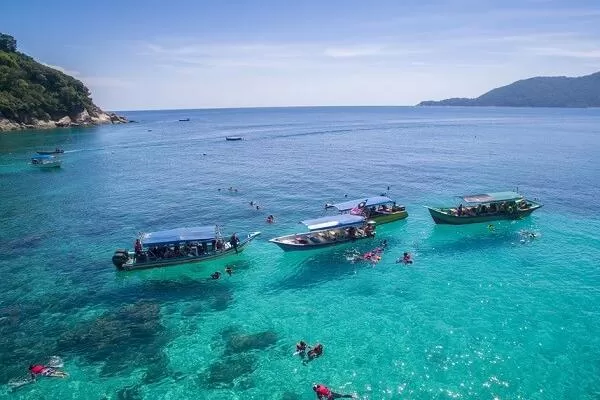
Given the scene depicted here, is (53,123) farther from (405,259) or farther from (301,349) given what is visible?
(301,349)

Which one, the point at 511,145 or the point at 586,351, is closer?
the point at 586,351

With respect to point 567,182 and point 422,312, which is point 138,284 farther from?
point 567,182

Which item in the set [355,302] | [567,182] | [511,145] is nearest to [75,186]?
[355,302]

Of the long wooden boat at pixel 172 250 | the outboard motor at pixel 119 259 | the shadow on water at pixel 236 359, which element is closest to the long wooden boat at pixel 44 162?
the long wooden boat at pixel 172 250

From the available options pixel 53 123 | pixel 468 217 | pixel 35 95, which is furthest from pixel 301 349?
pixel 53 123

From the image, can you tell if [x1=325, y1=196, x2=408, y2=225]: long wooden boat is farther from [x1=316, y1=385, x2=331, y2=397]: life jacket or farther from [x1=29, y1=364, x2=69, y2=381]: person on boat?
[x1=29, y1=364, x2=69, y2=381]: person on boat

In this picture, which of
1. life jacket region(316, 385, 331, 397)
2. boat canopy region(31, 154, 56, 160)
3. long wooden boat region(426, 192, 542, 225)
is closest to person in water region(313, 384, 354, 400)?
life jacket region(316, 385, 331, 397)
